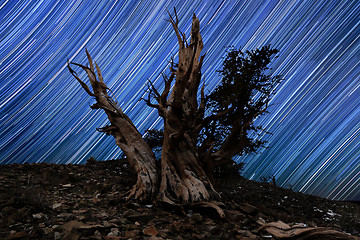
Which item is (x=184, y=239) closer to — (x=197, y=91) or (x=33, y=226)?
(x=33, y=226)

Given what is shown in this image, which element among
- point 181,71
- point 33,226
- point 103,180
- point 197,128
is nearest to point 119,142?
point 103,180

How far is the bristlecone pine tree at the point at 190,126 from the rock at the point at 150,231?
1.82 m

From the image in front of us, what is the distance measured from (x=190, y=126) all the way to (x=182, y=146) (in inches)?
41.7

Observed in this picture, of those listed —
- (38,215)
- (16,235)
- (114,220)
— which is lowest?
(114,220)

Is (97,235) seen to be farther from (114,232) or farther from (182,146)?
(182,146)

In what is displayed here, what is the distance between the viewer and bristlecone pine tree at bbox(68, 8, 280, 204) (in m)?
7.18

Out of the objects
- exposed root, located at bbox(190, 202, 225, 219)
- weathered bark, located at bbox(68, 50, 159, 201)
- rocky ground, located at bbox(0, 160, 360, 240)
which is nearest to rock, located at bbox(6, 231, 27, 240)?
rocky ground, located at bbox(0, 160, 360, 240)

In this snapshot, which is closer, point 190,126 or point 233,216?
point 233,216

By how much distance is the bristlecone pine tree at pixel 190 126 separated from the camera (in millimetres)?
7180

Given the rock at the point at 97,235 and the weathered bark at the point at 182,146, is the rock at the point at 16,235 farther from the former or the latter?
the weathered bark at the point at 182,146

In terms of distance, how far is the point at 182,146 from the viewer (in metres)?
8.25

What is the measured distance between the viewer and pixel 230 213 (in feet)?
19.5

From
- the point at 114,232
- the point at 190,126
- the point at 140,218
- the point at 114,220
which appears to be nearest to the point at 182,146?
the point at 190,126

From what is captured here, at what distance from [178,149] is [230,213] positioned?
115 inches
